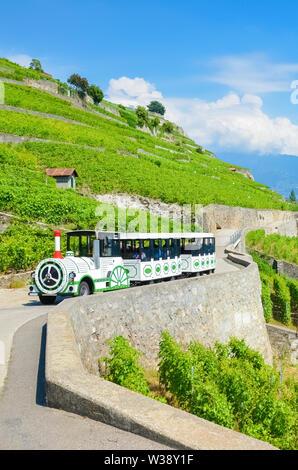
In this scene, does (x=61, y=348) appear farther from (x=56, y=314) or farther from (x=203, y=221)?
(x=203, y=221)

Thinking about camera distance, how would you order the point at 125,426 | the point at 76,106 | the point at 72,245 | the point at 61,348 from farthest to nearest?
the point at 76,106
the point at 72,245
the point at 61,348
the point at 125,426

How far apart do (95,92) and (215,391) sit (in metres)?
105

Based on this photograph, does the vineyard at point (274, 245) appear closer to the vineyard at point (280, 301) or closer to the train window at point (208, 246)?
the vineyard at point (280, 301)

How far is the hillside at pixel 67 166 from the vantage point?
2998 cm

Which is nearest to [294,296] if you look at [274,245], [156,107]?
[274,245]

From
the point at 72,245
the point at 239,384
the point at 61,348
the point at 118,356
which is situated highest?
the point at 72,245

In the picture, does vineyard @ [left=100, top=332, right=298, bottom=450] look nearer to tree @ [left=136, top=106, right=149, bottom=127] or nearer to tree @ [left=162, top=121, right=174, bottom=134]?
tree @ [left=136, top=106, right=149, bottom=127]

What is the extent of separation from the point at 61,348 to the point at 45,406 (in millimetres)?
1335

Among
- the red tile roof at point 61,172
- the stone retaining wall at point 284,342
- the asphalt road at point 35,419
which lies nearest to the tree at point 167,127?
the red tile roof at point 61,172

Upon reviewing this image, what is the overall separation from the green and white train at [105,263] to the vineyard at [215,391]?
544cm

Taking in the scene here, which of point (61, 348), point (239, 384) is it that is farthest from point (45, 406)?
point (239, 384)

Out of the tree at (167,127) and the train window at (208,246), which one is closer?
the train window at (208,246)

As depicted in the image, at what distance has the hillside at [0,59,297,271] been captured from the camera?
29984 mm

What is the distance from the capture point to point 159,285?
1458 cm
